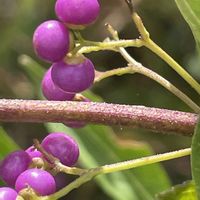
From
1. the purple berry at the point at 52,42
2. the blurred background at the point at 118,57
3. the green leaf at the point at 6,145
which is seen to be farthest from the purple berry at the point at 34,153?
the blurred background at the point at 118,57

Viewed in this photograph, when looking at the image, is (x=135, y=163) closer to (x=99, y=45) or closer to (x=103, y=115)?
(x=103, y=115)

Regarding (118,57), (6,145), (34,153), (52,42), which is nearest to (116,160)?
(6,145)

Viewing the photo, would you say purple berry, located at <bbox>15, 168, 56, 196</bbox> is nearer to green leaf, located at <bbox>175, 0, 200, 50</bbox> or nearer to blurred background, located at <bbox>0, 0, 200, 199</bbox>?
green leaf, located at <bbox>175, 0, 200, 50</bbox>

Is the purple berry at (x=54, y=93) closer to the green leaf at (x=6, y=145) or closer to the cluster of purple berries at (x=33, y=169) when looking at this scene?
the cluster of purple berries at (x=33, y=169)

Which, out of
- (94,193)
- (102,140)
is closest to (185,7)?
(102,140)

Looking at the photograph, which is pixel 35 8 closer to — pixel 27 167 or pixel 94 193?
pixel 94 193

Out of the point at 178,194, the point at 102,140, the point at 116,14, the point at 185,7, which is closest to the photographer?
the point at 185,7
